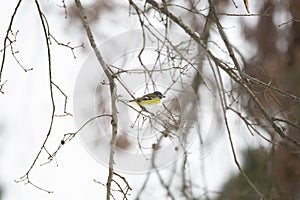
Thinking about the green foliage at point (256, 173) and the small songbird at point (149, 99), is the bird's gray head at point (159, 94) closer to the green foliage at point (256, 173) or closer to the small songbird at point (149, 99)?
the small songbird at point (149, 99)

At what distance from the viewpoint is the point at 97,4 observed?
292 cm

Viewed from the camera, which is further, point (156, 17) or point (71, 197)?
point (71, 197)

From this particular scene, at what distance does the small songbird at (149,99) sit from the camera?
5.86ft

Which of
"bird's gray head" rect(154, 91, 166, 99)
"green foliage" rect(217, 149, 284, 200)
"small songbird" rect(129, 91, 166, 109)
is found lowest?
"small songbird" rect(129, 91, 166, 109)

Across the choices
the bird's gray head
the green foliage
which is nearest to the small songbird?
the bird's gray head

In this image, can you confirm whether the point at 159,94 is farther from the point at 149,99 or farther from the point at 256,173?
the point at 256,173

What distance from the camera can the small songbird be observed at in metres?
1.79

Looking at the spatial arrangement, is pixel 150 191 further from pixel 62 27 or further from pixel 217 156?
pixel 62 27

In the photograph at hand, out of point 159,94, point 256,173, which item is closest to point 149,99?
point 159,94

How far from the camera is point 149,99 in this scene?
1825mm

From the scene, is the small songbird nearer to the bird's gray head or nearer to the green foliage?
the bird's gray head

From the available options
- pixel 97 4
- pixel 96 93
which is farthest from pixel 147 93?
pixel 97 4

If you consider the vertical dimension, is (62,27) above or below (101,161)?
above

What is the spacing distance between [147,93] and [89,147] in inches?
15.5
